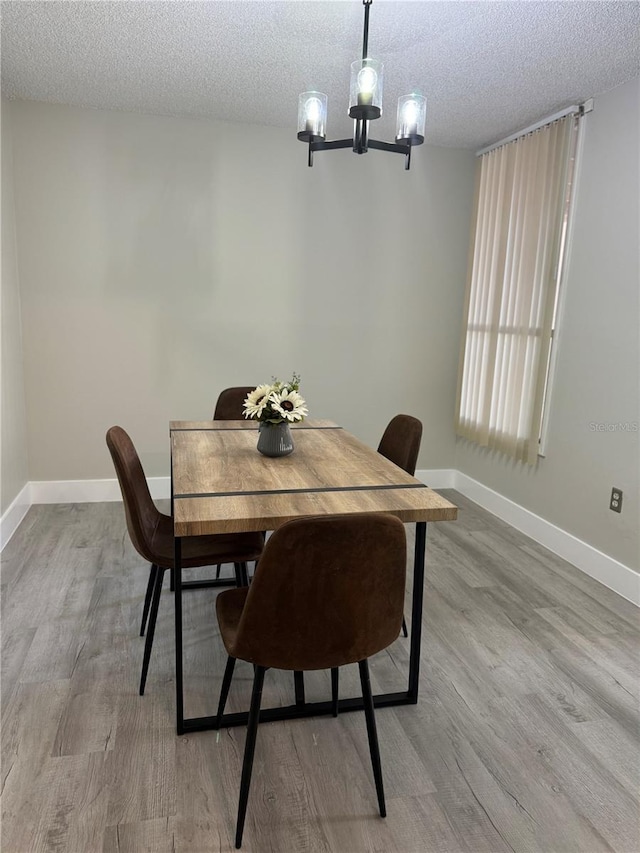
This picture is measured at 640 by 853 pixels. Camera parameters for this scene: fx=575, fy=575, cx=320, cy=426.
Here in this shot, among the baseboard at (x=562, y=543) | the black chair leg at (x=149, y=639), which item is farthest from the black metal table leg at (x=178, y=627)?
the baseboard at (x=562, y=543)

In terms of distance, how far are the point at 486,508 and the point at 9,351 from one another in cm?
336

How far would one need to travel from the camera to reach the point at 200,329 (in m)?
4.05

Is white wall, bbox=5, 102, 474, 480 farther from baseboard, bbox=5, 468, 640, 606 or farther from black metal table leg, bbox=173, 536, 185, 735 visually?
Result: black metal table leg, bbox=173, 536, 185, 735

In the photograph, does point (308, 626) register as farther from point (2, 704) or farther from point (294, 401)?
point (2, 704)

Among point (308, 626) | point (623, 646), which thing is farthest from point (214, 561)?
point (623, 646)

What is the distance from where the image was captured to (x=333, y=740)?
187cm

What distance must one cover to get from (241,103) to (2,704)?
3.33 metres

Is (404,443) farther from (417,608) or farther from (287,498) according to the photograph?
(287,498)

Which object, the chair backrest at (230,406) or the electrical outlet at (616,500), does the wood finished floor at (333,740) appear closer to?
the electrical outlet at (616,500)

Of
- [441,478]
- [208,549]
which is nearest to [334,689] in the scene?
[208,549]

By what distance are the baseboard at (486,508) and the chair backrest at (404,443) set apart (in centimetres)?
129

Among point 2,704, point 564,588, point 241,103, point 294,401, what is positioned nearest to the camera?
point 2,704

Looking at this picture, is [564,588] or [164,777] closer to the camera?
[164,777]

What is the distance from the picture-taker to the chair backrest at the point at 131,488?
1.96m
